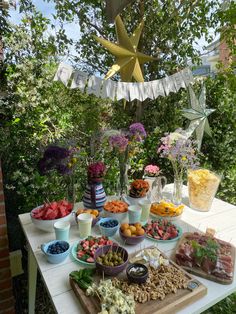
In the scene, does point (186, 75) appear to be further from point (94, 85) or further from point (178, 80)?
point (94, 85)

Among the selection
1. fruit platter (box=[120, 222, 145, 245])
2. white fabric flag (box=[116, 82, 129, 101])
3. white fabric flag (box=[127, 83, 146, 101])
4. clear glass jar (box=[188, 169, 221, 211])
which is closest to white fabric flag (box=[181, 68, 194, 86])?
white fabric flag (box=[127, 83, 146, 101])

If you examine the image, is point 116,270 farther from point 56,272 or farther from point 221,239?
point 221,239

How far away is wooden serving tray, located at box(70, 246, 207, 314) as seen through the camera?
→ 763 mm

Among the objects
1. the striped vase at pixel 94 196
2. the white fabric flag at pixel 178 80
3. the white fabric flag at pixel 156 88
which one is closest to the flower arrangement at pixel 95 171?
the striped vase at pixel 94 196

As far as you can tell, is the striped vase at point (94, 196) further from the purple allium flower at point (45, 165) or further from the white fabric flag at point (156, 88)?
the white fabric flag at point (156, 88)

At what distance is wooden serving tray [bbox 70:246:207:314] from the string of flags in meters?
1.11

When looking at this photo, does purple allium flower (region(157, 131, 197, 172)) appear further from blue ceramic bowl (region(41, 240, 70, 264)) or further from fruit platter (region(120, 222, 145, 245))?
blue ceramic bowl (region(41, 240, 70, 264))

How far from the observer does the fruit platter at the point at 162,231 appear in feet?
3.88

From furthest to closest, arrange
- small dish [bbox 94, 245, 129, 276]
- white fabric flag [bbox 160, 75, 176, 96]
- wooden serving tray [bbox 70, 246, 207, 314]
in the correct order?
1. white fabric flag [bbox 160, 75, 176, 96]
2. small dish [bbox 94, 245, 129, 276]
3. wooden serving tray [bbox 70, 246, 207, 314]

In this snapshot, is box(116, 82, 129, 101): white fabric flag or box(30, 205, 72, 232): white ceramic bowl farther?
box(116, 82, 129, 101): white fabric flag

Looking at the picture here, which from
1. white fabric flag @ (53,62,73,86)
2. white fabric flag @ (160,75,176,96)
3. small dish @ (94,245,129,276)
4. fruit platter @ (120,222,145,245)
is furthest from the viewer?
white fabric flag @ (160,75,176,96)

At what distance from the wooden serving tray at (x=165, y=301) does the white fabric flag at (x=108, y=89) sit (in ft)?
3.64

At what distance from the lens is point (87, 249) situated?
1.05 meters

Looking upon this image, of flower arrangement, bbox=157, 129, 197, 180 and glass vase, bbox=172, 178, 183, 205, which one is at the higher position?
flower arrangement, bbox=157, 129, 197, 180
